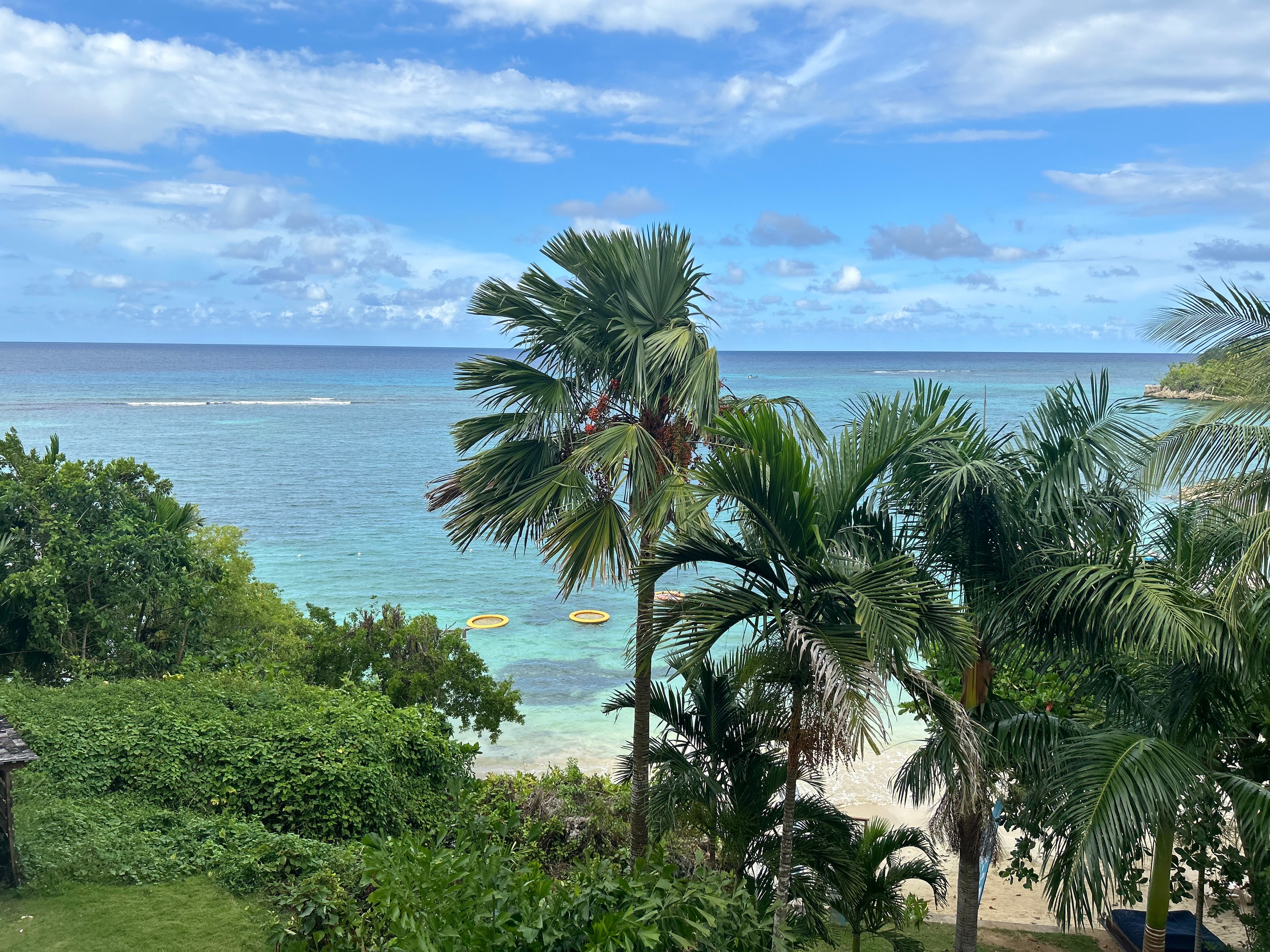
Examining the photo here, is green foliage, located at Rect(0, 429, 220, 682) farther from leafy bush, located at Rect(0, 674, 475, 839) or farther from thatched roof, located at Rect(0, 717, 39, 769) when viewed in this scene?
thatched roof, located at Rect(0, 717, 39, 769)

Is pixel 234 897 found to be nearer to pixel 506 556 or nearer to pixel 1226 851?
pixel 1226 851

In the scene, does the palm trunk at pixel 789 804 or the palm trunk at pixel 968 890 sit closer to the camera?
the palm trunk at pixel 789 804

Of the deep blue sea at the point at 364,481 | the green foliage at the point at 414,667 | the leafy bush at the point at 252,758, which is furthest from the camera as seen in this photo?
the deep blue sea at the point at 364,481

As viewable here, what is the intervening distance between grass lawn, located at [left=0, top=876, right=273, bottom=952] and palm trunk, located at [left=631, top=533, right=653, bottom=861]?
3.17 meters

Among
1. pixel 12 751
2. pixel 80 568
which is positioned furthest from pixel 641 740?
pixel 80 568

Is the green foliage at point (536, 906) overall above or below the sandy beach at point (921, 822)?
above

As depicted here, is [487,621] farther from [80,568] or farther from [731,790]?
[731,790]

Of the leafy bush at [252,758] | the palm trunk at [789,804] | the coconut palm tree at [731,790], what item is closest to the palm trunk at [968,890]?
the coconut palm tree at [731,790]

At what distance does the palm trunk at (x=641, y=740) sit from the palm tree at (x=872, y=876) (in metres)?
1.66

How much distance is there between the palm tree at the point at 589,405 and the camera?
790 centimetres

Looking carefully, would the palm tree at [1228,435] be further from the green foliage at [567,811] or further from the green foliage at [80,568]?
the green foliage at [80,568]

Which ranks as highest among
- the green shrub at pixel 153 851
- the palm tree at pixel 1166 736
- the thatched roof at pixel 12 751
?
the palm tree at pixel 1166 736

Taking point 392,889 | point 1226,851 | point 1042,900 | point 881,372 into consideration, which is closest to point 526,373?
point 392,889

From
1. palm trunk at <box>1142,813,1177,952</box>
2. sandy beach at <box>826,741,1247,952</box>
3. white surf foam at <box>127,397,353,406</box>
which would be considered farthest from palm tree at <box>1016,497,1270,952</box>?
white surf foam at <box>127,397,353,406</box>
